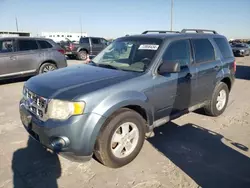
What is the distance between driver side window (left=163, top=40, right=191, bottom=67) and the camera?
3.80m

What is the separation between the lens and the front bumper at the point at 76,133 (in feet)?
8.87

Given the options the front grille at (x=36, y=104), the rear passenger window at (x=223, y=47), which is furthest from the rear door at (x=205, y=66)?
the front grille at (x=36, y=104)

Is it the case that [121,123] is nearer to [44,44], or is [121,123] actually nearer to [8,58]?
[8,58]

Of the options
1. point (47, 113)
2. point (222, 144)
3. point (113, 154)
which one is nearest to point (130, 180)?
point (113, 154)

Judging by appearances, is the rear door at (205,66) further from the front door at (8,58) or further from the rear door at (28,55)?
the front door at (8,58)

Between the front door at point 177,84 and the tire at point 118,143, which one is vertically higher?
the front door at point 177,84

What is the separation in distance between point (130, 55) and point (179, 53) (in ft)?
2.78

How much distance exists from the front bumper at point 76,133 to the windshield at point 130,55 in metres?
1.23

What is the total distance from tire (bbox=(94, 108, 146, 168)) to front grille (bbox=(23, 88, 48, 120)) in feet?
2.52

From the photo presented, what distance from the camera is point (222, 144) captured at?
12.9 feet

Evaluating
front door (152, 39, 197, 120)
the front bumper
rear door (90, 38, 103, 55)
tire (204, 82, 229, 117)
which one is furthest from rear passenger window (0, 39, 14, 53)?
rear door (90, 38, 103, 55)

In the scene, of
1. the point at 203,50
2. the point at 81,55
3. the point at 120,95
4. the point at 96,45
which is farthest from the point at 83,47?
the point at 120,95

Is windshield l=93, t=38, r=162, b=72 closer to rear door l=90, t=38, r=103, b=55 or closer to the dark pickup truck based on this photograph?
the dark pickup truck

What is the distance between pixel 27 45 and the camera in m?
8.91
